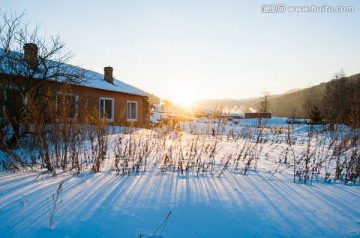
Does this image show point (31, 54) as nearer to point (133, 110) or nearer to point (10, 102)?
point (10, 102)

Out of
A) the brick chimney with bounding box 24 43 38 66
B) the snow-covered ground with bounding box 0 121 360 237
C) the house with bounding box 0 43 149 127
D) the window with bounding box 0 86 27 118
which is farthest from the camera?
the brick chimney with bounding box 24 43 38 66

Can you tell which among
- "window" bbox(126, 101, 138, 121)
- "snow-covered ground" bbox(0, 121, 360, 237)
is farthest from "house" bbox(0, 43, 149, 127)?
"snow-covered ground" bbox(0, 121, 360, 237)

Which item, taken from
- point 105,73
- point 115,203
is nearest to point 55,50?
point 115,203

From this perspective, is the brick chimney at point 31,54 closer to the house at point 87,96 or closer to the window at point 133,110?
the house at point 87,96

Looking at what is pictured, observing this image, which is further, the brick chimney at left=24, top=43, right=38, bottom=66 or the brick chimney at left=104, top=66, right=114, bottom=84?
the brick chimney at left=104, top=66, right=114, bottom=84

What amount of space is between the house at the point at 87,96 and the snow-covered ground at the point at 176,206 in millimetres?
1308

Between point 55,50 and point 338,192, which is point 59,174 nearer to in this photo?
point 338,192

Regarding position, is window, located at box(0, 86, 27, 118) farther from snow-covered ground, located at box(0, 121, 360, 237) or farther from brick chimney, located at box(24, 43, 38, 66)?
snow-covered ground, located at box(0, 121, 360, 237)

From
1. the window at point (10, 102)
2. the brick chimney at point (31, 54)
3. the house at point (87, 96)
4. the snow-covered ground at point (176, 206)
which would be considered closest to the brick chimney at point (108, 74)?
the house at point (87, 96)

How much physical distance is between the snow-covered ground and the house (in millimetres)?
1308

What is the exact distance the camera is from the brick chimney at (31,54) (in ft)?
17.4

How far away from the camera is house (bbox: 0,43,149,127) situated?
382 centimetres

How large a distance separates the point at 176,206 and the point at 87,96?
4947 mm

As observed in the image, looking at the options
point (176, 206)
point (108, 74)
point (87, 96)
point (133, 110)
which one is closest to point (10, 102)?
point (87, 96)
